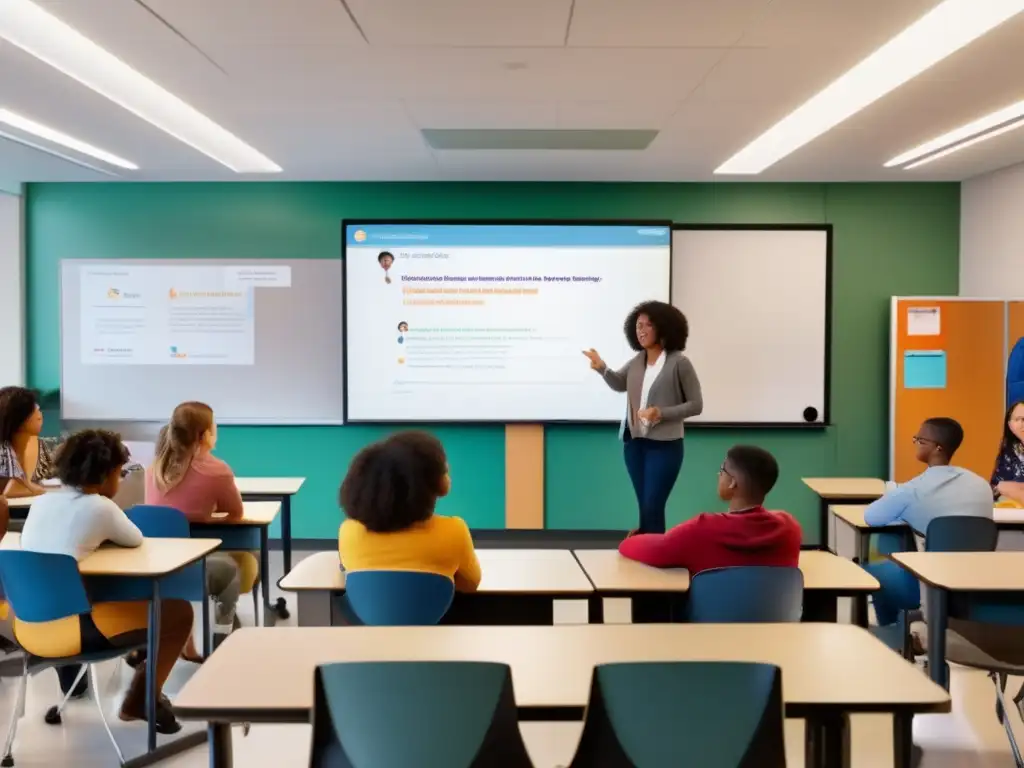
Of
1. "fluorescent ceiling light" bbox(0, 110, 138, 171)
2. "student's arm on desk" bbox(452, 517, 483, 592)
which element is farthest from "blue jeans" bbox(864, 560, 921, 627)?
"fluorescent ceiling light" bbox(0, 110, 138, 171)

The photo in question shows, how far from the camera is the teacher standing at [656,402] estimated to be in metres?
4.27

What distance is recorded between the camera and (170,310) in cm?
607

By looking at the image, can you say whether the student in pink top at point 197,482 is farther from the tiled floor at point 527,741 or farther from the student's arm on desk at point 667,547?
the student's arm on desk at point 667,547

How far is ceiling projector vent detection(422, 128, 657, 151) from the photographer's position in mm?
4578

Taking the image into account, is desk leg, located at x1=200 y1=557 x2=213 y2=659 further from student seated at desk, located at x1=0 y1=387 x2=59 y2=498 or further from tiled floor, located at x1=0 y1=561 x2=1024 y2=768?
student seated at desk, located at x1=0 y1=387 x2=59 y2=498

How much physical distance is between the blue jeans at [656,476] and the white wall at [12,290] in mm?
4687

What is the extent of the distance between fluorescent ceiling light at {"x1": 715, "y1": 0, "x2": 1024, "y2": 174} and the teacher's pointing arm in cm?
141

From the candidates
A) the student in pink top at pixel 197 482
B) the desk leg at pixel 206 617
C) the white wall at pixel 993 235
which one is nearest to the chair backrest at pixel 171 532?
the desk leg at pixel 206 617

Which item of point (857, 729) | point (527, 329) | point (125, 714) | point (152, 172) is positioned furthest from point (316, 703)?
point (152, 172)

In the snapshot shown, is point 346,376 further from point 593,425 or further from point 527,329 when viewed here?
point 593,425

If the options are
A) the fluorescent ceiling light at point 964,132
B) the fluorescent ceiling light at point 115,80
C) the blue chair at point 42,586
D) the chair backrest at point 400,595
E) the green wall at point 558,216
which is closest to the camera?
the chair backrest at point 400,595

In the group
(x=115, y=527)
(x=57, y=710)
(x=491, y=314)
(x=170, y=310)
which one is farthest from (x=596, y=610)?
(x=170, y=310)

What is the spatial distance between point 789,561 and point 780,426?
364 centimetres

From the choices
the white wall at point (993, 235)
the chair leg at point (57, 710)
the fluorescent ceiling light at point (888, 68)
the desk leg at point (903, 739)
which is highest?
the fluorescent ceiling light at point (888, 68)
